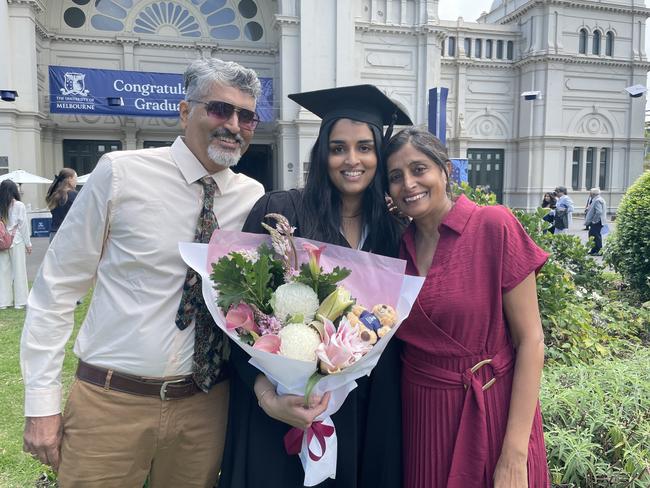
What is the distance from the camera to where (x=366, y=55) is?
955 inches

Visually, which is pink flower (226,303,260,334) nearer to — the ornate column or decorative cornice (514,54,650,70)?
the ornate column

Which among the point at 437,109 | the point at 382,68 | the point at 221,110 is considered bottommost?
the point at 221,110

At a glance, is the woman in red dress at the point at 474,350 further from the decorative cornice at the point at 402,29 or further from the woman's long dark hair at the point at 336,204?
the decorative cornice at the point at 402,29

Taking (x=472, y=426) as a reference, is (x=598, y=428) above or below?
below

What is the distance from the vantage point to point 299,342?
5.36 ft

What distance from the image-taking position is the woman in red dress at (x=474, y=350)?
190cm

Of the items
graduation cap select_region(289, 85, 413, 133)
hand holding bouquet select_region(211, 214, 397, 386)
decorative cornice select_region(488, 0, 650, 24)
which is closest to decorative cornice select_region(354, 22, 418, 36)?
decorative cornice select_region(488, 0, 650, 24)

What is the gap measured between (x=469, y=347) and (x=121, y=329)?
1.39m

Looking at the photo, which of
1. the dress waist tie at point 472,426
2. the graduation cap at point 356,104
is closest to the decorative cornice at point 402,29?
the graduation cap at point 356,104

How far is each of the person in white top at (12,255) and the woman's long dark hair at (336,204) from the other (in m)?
7.81

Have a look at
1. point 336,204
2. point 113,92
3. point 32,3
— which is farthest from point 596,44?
point 336,204

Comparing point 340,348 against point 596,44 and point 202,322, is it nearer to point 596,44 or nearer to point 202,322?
point 202,322

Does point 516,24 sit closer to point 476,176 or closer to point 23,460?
point 476,176

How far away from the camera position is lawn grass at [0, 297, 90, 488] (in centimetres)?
353
